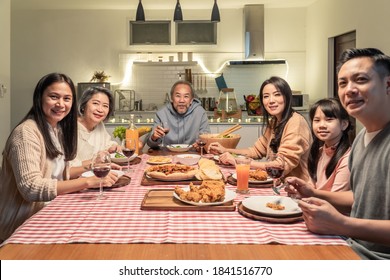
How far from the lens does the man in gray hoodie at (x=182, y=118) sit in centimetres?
369

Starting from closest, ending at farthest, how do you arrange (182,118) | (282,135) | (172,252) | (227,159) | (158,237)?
1. (172,252)
2. (158,237)
3. (227,159)
4. (282,135)
5. (182,118)

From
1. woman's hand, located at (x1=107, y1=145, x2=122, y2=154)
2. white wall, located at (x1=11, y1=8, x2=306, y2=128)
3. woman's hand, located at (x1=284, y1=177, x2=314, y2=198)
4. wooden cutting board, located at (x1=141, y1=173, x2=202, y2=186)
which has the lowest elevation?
wooden cutting board, located at (x1=141, y1=173, x2=202, y2=186)

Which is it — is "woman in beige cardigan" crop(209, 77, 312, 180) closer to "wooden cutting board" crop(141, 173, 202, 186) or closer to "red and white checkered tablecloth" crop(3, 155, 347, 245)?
"wooden cutting board" crop(141, 173, 202, 186)

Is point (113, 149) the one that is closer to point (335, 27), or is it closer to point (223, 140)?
point (223, 140)

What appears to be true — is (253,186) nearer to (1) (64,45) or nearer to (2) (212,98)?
(2) (212,98)

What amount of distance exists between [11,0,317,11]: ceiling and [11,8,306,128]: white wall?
0.52 ft

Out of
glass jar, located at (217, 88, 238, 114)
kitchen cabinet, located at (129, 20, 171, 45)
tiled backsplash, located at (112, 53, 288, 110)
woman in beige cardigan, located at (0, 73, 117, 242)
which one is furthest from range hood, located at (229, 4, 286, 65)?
woman in beige cardigan, located at (0, 73, 117, 242)

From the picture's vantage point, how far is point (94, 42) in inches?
274

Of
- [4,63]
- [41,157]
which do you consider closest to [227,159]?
[41,157]

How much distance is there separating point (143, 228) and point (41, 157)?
85 centimetres

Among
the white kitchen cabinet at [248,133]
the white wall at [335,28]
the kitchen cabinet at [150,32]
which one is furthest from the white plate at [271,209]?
the kitchen cabinet at [150,32]

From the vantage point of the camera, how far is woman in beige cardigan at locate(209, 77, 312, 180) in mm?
2336

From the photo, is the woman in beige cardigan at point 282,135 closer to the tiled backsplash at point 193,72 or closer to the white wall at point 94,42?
the tiled backsplash at point 193,72

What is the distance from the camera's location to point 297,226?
1283mm
